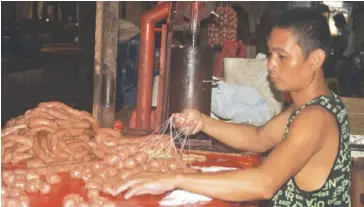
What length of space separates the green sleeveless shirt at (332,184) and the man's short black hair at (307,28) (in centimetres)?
25

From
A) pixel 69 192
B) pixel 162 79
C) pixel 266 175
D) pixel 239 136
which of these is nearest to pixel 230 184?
pixel 266 175

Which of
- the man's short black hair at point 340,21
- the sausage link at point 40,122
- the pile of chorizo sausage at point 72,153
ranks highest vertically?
the man's short black hair at point 340,21

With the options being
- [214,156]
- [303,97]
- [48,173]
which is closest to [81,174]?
[48,173]

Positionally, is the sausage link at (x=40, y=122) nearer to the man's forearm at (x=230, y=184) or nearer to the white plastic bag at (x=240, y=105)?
the man's forearm at (x=230, y=184)

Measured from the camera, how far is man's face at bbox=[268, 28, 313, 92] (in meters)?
2.59

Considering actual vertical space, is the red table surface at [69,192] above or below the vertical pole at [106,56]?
below

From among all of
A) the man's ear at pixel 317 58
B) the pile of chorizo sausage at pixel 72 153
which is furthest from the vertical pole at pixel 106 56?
the man's ear at pixel 317 58

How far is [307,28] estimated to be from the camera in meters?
2.58

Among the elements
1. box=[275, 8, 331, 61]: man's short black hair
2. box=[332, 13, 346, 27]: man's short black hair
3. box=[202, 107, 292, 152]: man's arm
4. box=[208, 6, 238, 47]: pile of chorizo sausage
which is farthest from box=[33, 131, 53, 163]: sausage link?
box=[332, 13, 346, 27]: man's short black hair

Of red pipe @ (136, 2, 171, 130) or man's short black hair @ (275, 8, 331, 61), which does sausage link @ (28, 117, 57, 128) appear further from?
man's short black hair @ (275, 8, 331, 61)

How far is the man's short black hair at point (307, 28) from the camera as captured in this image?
8.45 feet

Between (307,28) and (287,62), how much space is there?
174mm

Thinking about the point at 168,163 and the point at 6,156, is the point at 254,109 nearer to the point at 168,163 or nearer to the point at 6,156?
the point at 168,163

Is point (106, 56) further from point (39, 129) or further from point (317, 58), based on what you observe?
point (317, 58)
